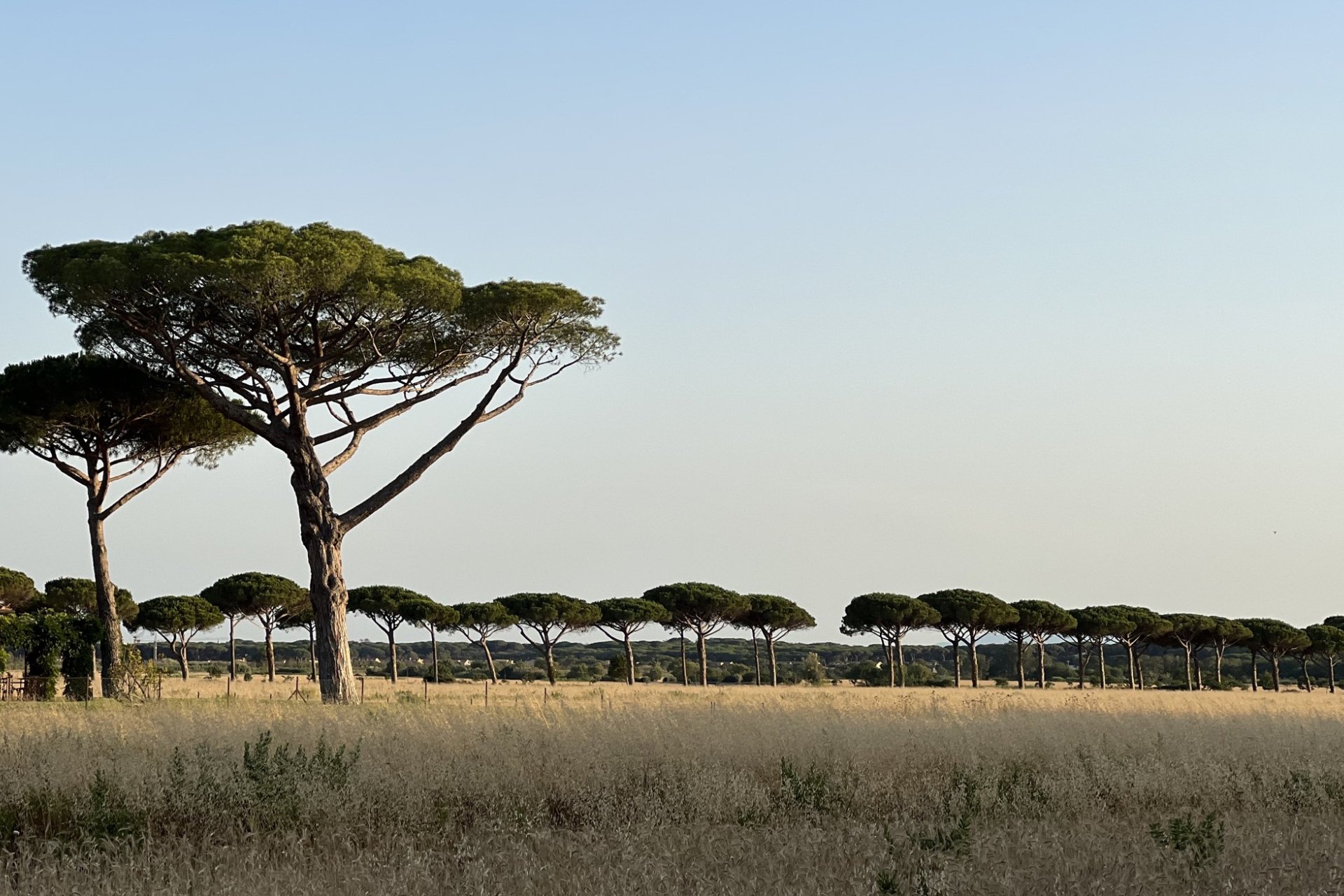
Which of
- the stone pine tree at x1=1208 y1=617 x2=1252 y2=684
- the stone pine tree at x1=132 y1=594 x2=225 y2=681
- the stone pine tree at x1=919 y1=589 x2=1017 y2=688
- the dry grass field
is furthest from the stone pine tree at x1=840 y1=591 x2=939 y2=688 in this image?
the dry grass field

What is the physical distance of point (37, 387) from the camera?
2661cm

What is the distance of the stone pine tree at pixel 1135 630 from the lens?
63531 mm

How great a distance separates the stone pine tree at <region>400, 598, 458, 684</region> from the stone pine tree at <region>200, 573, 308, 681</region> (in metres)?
5.19

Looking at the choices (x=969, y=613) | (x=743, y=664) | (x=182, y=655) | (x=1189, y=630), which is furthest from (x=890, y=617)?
(x=743, y=664)

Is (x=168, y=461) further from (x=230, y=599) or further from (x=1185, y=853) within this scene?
(x=230, y=599)

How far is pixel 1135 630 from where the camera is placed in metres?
64.8

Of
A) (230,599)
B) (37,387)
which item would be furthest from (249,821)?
(230,599)

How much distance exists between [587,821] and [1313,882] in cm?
394

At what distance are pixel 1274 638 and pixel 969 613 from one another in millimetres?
18928

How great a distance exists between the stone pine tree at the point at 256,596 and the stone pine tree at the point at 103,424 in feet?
94.6

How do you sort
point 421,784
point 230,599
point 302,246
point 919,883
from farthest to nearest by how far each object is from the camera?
point 230,599
point 302,246
point 421,784
point 919,883

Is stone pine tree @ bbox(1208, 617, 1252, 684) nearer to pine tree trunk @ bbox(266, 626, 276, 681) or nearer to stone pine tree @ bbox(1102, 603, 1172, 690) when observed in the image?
stone pine tree @ bbox(1102, 603, 1172, 690)

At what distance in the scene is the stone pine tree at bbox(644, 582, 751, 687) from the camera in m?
58.5

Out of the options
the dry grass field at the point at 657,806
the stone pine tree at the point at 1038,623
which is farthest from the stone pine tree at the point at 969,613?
the dry grass field at the point at 657,806
